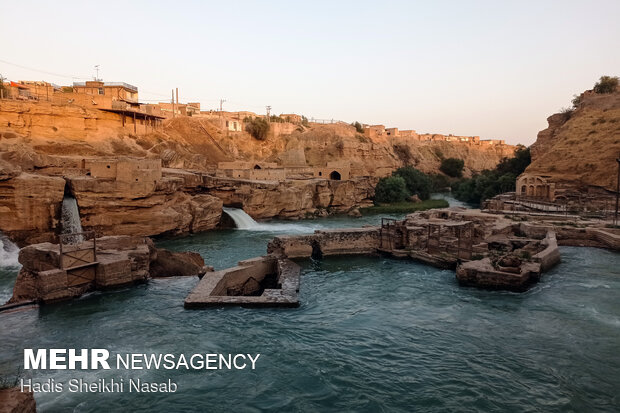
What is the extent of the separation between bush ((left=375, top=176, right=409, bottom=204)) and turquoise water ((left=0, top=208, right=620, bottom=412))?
97.8 ft

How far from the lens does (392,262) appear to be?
1831 cm

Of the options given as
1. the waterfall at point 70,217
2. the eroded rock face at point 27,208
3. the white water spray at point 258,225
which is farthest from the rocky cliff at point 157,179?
the white water spray at point 258,225

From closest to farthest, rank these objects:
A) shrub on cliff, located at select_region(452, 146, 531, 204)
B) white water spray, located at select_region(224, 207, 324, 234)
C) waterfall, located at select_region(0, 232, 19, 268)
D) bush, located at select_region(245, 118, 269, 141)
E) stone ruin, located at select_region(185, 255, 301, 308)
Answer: stone ruin, located at select_region(185, 255, 301, 308) < waterfall, located at select_region(0, 232, 19, 268) < white water spray, located at select_region(224, 207, 324, 234) < shrub on cliff, located at select_region(452, 146, 531, 204) < bush, located at select_region(245, 118, 269, 141)

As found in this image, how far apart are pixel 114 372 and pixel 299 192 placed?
2906cm

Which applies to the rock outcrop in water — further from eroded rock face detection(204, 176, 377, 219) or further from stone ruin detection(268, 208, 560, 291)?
eroded rock face detection(204, 176, 377, 219)

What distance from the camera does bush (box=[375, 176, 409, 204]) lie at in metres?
44.9

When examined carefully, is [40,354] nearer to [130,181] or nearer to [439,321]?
[439,321]

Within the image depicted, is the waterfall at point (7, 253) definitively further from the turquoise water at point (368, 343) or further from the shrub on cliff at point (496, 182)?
the shrub on cliff at point (496, 182)

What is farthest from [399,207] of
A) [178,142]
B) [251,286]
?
[251,286]

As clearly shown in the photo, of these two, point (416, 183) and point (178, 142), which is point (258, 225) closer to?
point (178, 142)

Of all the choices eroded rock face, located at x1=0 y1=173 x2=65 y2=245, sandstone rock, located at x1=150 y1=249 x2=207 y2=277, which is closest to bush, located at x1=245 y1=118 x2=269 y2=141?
eroded rock face, located at x1=0 y1=173 x2=65 y2=245

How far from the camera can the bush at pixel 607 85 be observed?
44.0 m

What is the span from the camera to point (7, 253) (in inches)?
737

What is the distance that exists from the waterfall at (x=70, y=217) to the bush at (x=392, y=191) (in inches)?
1229
